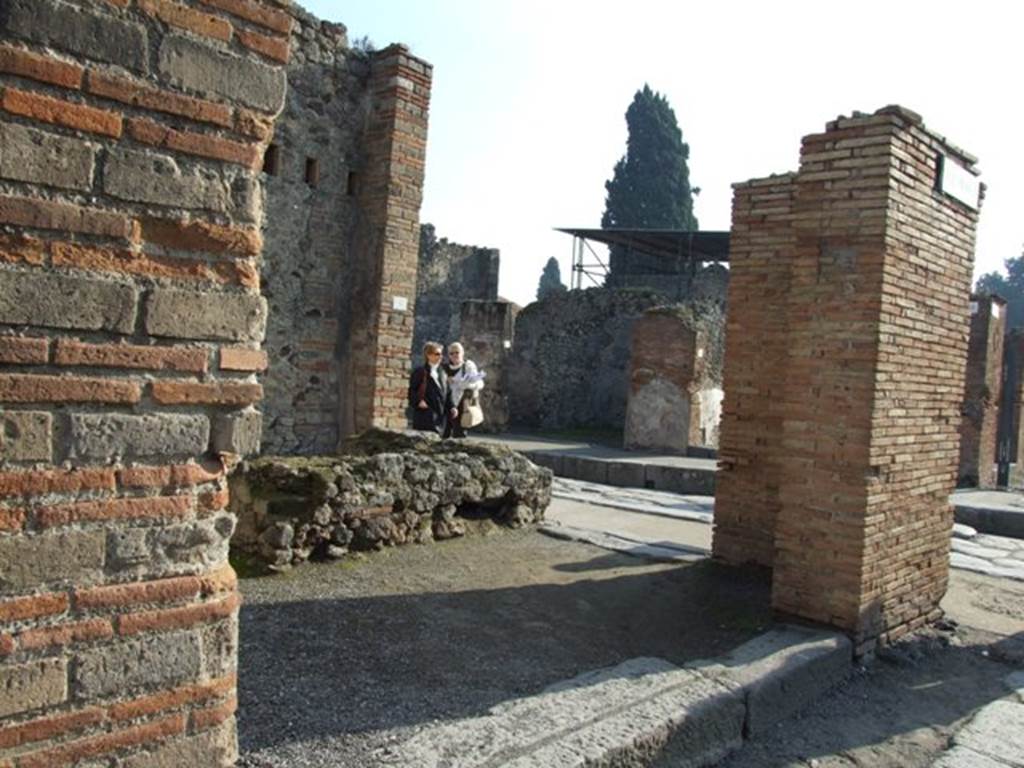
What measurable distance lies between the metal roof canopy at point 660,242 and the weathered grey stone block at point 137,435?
838 inches

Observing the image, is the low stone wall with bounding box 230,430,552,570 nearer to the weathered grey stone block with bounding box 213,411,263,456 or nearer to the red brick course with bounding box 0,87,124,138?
the weathered grey stone block with bounding box 213,411,263,456

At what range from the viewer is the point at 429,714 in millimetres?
3346

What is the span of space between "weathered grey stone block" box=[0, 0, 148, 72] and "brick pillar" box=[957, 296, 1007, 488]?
15.1 m

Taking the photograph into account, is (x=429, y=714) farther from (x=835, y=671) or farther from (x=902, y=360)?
(x=902, y=360)

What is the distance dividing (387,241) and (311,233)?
28.7 inches

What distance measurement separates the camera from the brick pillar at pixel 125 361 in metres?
1.86

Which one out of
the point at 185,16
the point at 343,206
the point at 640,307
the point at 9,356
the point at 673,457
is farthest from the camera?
the point at 640,307

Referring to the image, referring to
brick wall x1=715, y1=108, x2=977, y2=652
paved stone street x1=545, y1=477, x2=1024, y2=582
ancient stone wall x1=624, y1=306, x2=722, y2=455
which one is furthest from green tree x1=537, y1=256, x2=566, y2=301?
brick wall x1=715, y1=108, x2=977, y2=652

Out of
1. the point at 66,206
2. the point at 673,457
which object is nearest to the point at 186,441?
the point at 66,206

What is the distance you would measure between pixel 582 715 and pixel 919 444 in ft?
10.4

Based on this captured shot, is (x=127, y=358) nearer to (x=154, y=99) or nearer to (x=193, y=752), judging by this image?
(x=154, y=99)

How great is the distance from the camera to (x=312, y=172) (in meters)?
8.16

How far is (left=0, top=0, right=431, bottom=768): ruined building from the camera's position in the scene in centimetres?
186

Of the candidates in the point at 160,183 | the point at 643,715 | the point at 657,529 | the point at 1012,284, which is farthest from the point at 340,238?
the point at 1012,284
